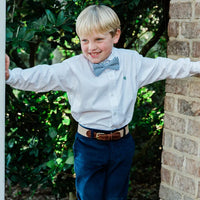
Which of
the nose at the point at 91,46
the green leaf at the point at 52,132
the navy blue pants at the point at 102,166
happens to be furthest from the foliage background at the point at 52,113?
the nose at the point at 91,46

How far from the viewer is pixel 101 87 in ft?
7.34

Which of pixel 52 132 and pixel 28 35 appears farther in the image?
pixel 52 132

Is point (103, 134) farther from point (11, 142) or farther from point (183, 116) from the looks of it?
point (11, 142)

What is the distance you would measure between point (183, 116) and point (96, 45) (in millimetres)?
767

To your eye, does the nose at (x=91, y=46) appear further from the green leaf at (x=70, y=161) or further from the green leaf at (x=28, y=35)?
the green leaf at (x=70, y=161)

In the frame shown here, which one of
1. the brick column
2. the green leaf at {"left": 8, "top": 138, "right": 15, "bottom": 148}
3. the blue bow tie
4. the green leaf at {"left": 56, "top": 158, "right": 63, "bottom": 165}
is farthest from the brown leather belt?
the green leaf at {"left": 8, "top": 138, "right": 15, "bottom": 148}

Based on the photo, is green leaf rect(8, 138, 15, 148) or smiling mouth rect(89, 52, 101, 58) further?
green leaf rect(8, 138, 15, 148)

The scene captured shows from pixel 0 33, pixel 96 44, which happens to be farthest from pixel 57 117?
pixel 0 33

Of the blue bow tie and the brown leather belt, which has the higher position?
the blue bow tie

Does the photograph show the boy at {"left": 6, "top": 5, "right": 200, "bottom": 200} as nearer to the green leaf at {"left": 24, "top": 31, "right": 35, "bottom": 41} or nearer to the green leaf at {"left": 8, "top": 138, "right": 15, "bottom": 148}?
the green leaf at {"left": 24, "top": 31, "right": 35, "bottom": 41}

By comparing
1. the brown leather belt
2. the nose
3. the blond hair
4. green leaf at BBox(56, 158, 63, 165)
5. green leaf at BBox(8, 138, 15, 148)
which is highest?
the blond hair

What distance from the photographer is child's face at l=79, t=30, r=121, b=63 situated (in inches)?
85.7

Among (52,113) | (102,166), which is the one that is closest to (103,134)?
(102,166)

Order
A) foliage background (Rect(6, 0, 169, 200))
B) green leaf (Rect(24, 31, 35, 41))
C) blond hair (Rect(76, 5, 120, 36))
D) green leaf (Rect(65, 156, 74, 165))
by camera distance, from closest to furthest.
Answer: blond hair (Rect(76, 5, 120, 36))
green leaf (Rect(24, 31, 35, 41))
green leaf (Rect(65, 156, 74, 165))
foliage background (Rect(6, 0, 169, 200))
